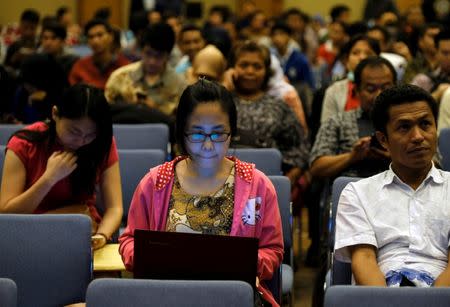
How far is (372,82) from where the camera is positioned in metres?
4.94

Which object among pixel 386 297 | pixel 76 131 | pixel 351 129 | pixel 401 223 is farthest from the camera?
pixel 351 129

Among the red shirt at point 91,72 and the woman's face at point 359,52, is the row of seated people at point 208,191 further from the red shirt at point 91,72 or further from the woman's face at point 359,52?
the red shirt at point 91,72

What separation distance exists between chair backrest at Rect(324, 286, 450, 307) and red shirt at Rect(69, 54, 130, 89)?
5088mm

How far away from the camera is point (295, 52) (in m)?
10.1

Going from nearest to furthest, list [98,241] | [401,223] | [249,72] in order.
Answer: [401,223]
[98,241]
[249,72]

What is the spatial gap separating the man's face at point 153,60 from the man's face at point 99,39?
1215mm

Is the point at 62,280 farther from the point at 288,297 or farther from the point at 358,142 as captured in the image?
the point at 358,142

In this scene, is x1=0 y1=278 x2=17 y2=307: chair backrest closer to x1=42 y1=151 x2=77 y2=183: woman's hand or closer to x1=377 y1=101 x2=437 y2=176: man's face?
x1=42 y1=151 x2=77 y2=183: woman's hand

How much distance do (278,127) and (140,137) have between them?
853mm

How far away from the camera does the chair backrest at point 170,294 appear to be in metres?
2.70

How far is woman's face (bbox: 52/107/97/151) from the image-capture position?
155 inches

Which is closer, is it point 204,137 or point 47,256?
point 204,137

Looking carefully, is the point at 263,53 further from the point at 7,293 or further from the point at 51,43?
the point at 51,43

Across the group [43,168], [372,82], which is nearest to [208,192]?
[43,168]
